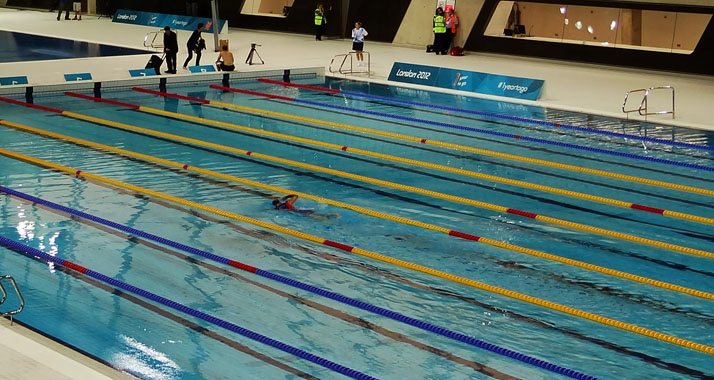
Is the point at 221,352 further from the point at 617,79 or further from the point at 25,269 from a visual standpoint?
the point at 617,79

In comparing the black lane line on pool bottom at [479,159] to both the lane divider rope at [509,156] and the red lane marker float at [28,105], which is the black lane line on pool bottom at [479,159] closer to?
the lane divider rope at [509,156]

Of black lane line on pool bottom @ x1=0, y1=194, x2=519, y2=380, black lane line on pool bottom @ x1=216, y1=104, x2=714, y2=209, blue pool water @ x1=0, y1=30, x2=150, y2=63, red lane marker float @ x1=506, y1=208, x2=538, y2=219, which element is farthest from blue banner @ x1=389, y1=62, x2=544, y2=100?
black lane line on pool bottom @ x1=0, y1=194, x2=519, y2=380

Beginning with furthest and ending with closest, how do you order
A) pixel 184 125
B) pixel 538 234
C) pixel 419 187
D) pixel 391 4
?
pixel 391 4 < pixel 184 125 < pixel 419 187 < pixel 538 234

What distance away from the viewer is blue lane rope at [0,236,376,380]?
21.3 ft

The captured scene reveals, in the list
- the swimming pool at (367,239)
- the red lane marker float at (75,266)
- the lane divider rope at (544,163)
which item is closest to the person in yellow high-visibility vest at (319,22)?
the swimming pool at (367,239)

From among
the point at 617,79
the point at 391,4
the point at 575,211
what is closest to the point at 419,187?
the point at 575,211

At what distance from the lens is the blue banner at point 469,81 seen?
62.5ft

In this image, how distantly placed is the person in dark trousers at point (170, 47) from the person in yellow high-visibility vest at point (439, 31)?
25.8 ft

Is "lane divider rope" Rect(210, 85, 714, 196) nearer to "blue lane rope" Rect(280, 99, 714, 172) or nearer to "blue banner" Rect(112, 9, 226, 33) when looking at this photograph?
"blue lane rope" Rect(280, 99, 714, 172)

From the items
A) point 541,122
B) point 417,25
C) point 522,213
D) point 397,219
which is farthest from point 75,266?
point 417,25

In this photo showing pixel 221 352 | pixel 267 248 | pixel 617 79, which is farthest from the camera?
pixel 617 79

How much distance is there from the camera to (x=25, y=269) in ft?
Result: 27.0

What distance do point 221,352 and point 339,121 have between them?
9675 millimetres

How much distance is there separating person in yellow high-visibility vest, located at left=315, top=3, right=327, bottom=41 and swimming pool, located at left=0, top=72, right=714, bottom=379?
13.4 metres
